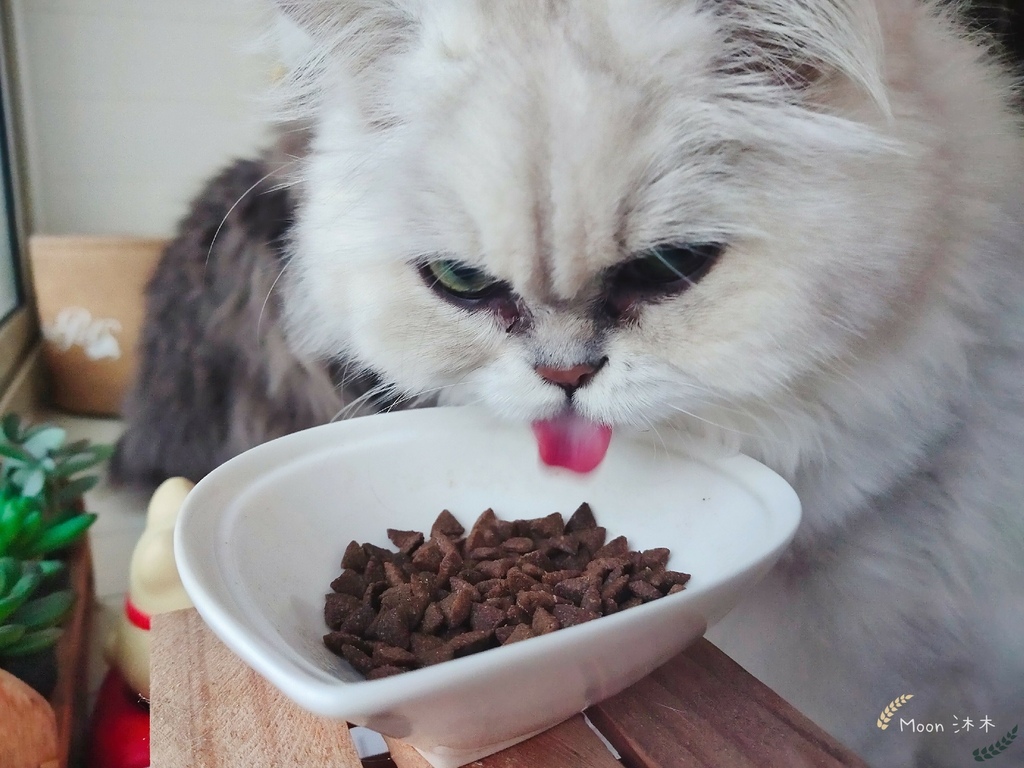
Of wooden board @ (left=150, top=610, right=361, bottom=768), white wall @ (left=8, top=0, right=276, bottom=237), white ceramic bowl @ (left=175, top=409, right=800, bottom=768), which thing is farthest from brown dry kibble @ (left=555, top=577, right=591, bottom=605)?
white wall @ (left=8, top=0, right=276, bottom=237)

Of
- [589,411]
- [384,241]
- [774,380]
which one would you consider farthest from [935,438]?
[384,241]

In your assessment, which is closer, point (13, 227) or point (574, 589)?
point (574, 589)

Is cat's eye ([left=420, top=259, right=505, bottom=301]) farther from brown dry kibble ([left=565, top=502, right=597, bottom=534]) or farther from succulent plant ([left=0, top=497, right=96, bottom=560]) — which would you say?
succulent plant ([left=0, top=497, right=96, bottom=560])

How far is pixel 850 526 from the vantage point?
0.85 metres

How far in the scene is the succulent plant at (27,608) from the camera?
817 millimetres

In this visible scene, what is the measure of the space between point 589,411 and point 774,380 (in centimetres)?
18

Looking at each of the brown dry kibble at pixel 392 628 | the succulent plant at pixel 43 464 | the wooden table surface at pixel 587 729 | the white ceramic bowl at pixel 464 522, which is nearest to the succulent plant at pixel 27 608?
the succulent plant at pixel 43 464

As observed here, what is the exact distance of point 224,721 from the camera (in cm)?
65

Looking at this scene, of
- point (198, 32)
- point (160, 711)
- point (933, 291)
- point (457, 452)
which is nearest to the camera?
point (160, 711)

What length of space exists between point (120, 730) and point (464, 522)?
0.67 metres

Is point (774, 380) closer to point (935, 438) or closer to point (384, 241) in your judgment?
point (935, 438)

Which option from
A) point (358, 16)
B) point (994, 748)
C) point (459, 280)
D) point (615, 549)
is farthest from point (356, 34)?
point (994, 748)

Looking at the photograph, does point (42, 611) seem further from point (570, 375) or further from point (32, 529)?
point (570, 375)

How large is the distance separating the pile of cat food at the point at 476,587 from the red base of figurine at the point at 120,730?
0.59 metres
